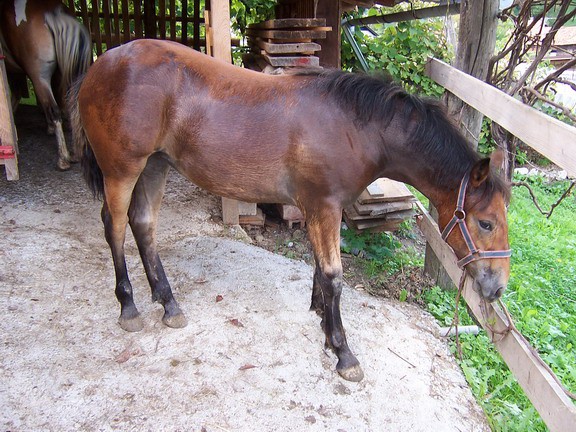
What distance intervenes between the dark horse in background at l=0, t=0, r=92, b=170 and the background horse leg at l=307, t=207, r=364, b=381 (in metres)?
3.80

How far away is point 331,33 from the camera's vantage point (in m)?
4.75

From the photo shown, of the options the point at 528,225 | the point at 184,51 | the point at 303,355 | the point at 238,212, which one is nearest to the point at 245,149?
the point at 184,51

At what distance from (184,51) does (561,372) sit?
3309 millimetres

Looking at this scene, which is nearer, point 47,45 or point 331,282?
point 331,282

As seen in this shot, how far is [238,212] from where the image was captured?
463cm

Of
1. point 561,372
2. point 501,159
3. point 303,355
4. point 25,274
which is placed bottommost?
point 561,372

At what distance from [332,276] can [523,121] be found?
134 cm

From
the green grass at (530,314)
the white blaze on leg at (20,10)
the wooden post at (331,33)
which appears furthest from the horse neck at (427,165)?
the white blaze on leg at (20,10)

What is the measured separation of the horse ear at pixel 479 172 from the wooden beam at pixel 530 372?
0.82 metres

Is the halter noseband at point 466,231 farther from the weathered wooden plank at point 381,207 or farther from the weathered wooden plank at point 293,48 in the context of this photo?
the weathered wooden plank at point 293,48

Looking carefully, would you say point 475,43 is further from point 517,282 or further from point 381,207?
point 517,282

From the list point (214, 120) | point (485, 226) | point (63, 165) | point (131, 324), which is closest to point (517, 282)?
point (485, 226)

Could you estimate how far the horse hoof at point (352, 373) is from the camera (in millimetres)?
2840

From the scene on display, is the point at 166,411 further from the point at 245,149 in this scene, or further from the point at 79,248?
the point at 79,248
